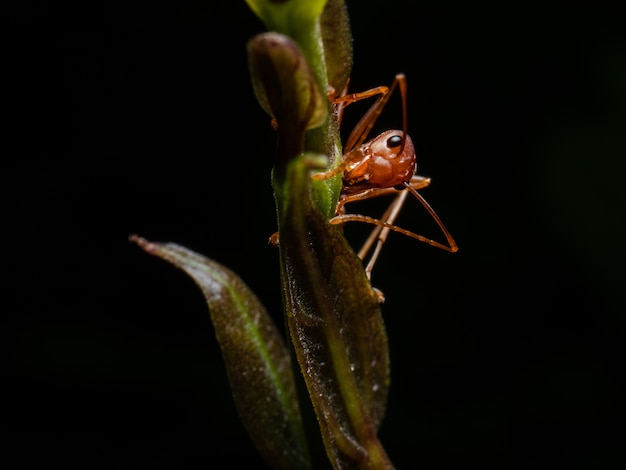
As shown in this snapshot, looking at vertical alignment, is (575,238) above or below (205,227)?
above

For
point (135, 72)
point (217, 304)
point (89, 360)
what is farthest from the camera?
point (135, 72)

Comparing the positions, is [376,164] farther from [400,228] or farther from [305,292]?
[305,292]

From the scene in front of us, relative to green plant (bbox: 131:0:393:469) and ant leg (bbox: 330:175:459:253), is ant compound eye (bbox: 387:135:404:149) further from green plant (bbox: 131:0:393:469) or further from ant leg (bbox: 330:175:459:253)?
green plant (bbox: 131:0:393:469)

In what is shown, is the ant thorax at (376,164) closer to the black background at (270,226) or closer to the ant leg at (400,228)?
the ant leg at (400,228)

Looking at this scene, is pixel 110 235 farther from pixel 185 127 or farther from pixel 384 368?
pixel 384 368

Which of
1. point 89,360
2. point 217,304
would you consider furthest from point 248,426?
point 89,360

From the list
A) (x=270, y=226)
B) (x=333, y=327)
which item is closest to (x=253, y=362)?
(x=333, y=327)

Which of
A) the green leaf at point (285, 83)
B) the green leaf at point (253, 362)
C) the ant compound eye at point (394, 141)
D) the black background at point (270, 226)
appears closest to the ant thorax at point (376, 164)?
the ant compound eye at point (394, 141)
